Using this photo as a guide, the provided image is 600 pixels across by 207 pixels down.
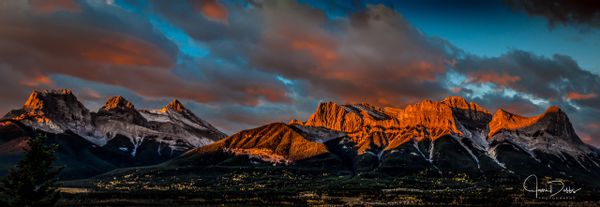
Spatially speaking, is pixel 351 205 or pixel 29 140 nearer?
pixel 29 140

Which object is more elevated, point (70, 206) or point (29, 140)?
point (29, 140)

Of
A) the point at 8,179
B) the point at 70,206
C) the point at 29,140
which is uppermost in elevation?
the point at 29,140

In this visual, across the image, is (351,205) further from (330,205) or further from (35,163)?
(35,163)

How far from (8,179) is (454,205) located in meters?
159

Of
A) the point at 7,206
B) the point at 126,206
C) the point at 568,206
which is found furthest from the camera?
the point at 126,206

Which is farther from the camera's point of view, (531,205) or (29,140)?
(531,205)

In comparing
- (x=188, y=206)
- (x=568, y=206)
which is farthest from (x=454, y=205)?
(x=188, y=206)

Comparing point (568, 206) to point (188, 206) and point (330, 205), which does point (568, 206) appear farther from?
point (188, 206)

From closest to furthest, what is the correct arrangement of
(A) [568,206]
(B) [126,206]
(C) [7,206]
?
(C) [7,206] < (A) [568,206] < (B) [126,206]

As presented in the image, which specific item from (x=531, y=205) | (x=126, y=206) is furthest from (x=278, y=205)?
(x=531, y=205)

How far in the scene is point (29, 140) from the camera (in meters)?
75.3

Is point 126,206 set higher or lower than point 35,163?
lower

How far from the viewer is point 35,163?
248ft

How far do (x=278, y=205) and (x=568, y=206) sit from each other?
350ft
